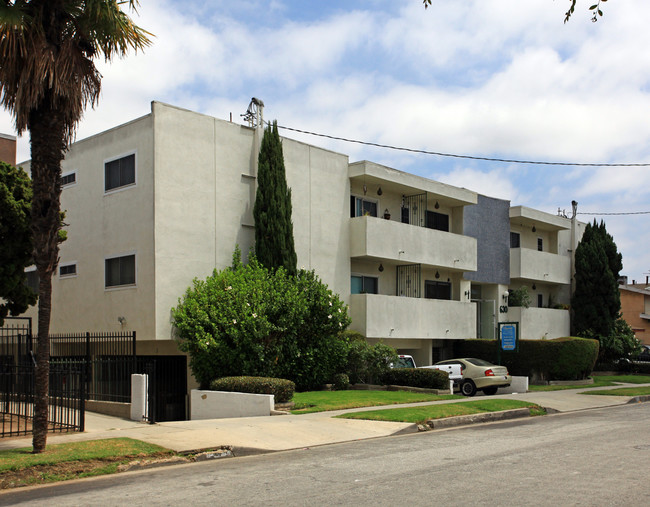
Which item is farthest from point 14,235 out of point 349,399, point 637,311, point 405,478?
point 637,311

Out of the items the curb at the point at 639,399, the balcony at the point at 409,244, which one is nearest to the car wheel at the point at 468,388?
the curb at the point at 639,399

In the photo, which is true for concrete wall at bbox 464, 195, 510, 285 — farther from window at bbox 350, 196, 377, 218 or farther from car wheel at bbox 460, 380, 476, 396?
car wheel at bbox 460, 380, 476, 396

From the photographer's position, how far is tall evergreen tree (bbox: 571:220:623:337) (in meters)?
38.6

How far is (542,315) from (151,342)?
21.1 metres

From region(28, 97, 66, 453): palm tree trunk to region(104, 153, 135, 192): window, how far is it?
11.0 meters

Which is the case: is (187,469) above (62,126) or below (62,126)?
below

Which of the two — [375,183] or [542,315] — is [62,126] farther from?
[542,315]

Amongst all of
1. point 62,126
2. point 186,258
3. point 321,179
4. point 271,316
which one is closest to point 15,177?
point 62,126

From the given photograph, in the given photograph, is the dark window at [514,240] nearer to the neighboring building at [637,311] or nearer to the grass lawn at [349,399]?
the grass lawn at [349,399]

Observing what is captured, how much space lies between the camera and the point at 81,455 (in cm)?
1100

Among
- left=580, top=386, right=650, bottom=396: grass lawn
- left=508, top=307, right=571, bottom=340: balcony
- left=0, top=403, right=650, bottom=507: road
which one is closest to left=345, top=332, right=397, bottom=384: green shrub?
left=580, top=386, right=650, bottom=396: grass lawn

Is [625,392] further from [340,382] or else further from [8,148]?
[8,148]

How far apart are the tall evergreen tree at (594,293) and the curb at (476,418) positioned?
21524 millimetres

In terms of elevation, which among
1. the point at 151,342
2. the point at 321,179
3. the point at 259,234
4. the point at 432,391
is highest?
the point at 321,179
